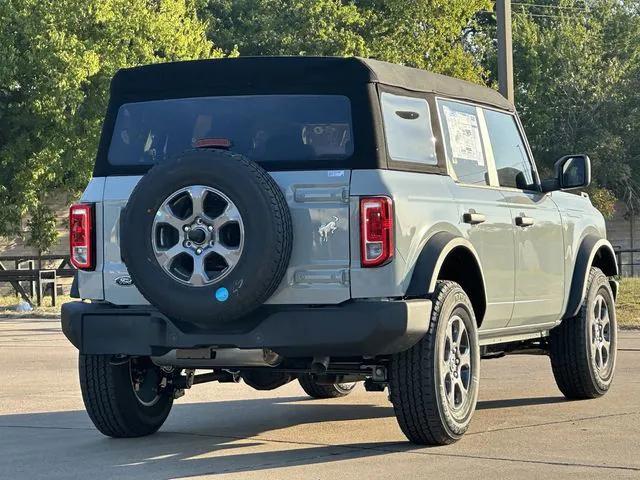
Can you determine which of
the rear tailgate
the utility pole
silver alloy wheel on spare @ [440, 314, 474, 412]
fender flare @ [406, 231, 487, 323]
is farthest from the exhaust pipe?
the utility pole

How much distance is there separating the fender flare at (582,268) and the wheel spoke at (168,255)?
3.53m

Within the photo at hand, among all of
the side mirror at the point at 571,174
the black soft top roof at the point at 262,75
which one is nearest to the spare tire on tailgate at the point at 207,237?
the black soft top roof at the point at 262,75

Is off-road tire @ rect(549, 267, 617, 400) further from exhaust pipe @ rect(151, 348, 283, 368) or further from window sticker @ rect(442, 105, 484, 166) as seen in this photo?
exhaust pipe @ rect(151, 348, 283, 368)

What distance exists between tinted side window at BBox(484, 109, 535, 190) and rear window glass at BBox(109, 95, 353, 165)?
1.88 m

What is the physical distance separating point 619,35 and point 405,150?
4784cm

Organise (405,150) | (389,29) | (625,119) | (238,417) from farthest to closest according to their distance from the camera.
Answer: (625,119) → (389,29) → (238,417) → (405,150)

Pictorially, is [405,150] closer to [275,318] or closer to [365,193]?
[365,193]

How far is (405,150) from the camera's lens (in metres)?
7.98

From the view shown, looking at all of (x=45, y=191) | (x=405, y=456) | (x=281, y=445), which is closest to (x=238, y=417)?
(x=281, y=445)

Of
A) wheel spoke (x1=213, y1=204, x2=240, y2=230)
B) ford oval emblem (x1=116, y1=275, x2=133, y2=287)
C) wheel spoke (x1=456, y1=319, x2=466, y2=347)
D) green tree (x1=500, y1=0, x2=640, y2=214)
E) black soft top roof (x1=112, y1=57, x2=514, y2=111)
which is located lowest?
wheel spoke (x1=456, y1=319, x2=466, y2=347)

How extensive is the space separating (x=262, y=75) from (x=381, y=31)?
113 feet

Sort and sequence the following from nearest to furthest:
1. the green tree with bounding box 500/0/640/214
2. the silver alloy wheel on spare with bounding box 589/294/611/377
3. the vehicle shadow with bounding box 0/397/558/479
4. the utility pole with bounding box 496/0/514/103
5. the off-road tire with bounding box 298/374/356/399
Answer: the vehicle shadow with bounding box 0/397/558/479 < the silver alloy wheel on spare with bounding box 589/294/611/377 < the off-road tire with bounding box 298/374/356/399 < the utility pole with bounding box 496/0/514/103 < the green tree with bounding box 500/0/640/214

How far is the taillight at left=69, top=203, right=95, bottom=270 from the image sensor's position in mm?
8156

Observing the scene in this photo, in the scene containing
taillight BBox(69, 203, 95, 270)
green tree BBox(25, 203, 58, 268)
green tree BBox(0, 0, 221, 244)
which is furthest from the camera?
green tree BBox(25, 203, 58, 268)
